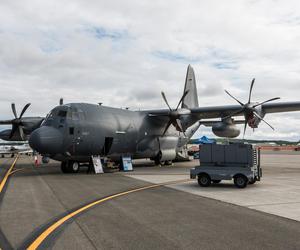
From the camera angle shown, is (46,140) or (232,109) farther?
(232,109)

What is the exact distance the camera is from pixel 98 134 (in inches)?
902

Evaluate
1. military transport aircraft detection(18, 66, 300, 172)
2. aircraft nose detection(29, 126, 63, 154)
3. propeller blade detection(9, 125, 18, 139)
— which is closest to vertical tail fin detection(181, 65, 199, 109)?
military transport aircraft detection(18, 66, 300, 172)

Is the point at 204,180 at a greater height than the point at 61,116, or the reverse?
the point at 61,116

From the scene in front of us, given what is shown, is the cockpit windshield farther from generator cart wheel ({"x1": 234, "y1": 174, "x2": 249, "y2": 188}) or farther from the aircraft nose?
generator cart wheel ({"x1": 234, "y1": 174, "x2": 249, "y2": 188})

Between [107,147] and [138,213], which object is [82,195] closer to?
[138,213]

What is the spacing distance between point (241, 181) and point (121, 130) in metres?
12.5

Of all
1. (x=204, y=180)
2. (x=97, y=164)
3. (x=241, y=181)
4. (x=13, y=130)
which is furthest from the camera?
(x=13, y=130)

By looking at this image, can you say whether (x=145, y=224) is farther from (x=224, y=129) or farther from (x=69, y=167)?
(x=224, y=129)

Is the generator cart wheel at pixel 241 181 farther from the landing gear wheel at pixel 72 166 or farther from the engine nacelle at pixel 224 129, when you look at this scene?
the engine nacelle at pixel 224 129

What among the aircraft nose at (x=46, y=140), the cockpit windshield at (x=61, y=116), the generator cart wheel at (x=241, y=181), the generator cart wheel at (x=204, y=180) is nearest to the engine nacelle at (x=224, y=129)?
the cockpit windshield at (x=61, y=116)

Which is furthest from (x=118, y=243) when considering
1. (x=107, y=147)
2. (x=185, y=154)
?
(x=185, y=154)

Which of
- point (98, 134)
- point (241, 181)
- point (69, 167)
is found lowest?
point (69, 167)

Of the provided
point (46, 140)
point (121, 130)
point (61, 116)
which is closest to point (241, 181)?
point (46, 140)

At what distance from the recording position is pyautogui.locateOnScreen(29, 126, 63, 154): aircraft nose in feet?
64.2
